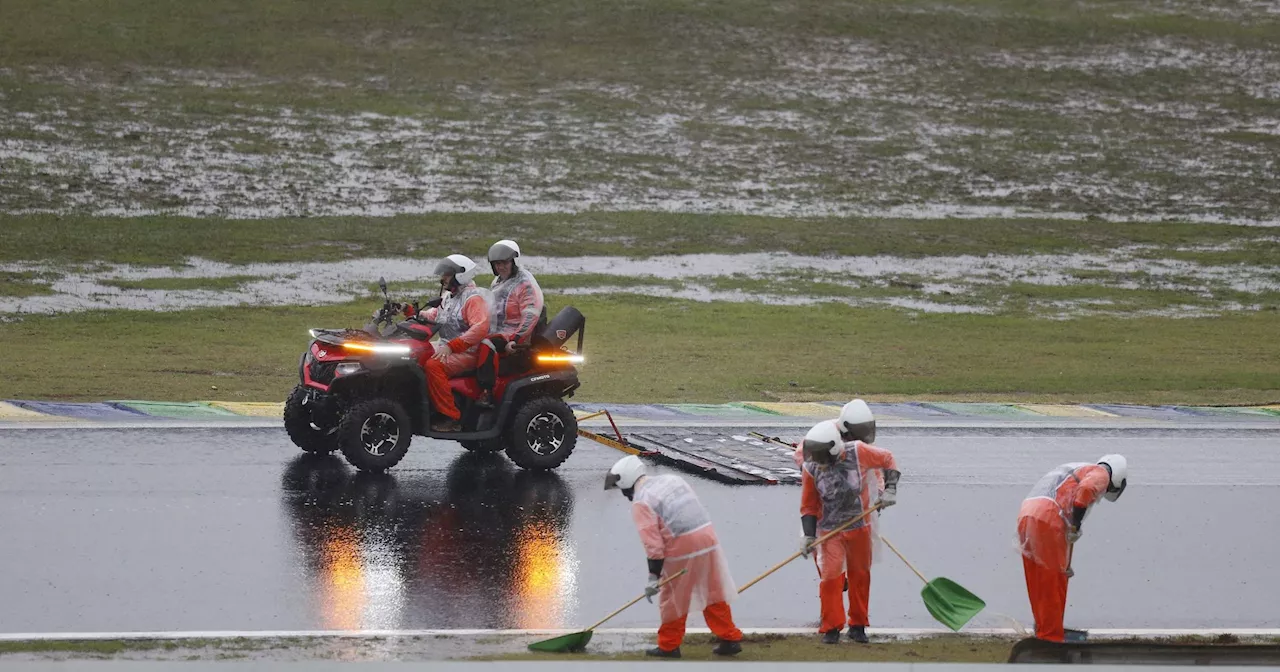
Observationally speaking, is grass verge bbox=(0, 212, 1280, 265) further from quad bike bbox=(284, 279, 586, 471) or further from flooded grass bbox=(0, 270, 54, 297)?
quad bike bbox=(284, 279, 586, 471)

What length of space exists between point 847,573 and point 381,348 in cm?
541

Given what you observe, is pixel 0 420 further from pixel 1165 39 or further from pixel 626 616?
pixel 1165 39

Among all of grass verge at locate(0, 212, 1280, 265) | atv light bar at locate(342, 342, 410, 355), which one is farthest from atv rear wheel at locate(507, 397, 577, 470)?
grass verge at locate(0, 212, 1280, 265)

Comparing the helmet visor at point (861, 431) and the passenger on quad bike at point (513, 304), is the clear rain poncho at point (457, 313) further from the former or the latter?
the helmet visor at point (861, 431)

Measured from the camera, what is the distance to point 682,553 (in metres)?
10.6

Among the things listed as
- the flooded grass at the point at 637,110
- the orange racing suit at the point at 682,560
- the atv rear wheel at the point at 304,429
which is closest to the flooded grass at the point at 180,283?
the flooded grass at the point at 637,110

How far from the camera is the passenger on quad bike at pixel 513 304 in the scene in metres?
15.3

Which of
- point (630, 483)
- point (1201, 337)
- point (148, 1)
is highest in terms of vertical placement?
point (148, 1)

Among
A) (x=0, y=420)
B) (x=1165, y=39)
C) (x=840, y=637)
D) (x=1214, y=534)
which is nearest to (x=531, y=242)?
(x=0, y=420)

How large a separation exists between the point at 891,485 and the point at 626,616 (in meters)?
2.03

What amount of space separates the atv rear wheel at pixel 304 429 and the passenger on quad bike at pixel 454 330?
1.28 metres

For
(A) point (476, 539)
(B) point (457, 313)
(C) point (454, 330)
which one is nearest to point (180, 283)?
(C) point (454, 330)

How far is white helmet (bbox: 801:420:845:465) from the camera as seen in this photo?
432 inches

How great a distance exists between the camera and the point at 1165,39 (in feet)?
201
